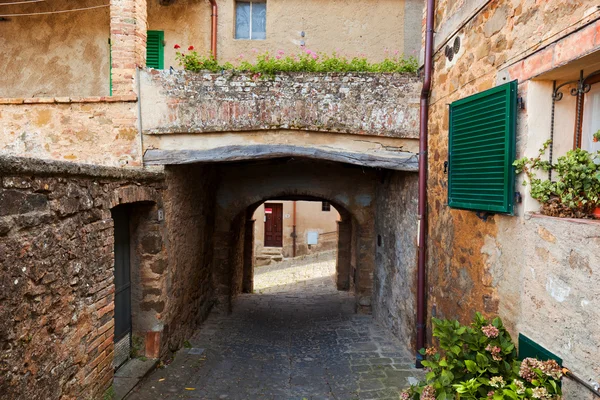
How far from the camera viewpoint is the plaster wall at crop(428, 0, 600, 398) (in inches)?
93.1

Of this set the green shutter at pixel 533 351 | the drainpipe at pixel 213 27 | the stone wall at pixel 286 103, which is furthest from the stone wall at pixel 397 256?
the drainpipe at pixel 213 27

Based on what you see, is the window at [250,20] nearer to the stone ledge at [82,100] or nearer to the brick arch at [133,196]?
the stone ledge at [82,100]

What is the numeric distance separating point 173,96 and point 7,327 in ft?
10.9

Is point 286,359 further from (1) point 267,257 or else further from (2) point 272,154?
(1) point 267,257

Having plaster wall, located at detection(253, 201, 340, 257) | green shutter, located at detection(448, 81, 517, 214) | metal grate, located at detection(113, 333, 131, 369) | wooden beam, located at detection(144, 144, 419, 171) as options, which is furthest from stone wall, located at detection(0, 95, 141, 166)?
plaster wall, located at detection(253, 201, 340, 257)

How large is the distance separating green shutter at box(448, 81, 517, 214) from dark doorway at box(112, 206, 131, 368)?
3.55 metres

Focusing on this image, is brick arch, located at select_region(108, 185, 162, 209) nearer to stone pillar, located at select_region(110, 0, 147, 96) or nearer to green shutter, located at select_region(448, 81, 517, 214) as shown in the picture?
stone pillar, located at select_region(110, 0, 147, 96)

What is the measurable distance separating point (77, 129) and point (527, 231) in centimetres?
485

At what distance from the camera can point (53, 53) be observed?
7.61m

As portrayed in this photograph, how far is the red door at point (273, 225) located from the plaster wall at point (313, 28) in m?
12.7

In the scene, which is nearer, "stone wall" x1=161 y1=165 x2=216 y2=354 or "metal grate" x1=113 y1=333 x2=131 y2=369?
"metal grate" x1=113 y1=333 x2=131 y2=369

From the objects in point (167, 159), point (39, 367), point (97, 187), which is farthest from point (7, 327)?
point (167, 159)

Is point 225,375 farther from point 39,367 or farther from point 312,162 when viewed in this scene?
point 312,162

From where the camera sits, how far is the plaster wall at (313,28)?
761 centimetres
